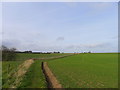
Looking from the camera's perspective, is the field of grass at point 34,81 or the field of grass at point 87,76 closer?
the field of grass at point 87,76

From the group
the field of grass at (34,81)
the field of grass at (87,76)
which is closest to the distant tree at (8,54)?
the field of grass at (87,76)

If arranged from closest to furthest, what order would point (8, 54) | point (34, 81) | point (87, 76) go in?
point (34, 81) → point (87, 76) → point (8, 54)

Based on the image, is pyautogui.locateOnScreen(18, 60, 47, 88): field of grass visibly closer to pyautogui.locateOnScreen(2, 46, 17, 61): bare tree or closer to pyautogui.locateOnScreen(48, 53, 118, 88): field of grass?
pyautogui.locateOnScreen(48, 53, 118, 88): field of grass

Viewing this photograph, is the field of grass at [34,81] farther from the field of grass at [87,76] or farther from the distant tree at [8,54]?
the distant tree at [8,54]

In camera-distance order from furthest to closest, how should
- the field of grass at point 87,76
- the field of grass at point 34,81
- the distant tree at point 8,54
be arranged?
the distant tree at point 8,54 → the field of grass at point 34,81 → the field of grass at point 87,76

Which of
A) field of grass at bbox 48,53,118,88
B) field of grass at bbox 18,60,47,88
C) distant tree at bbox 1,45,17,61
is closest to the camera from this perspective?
field of grass at bbox 48,53,118,88

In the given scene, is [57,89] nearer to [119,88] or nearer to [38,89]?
[38,89]

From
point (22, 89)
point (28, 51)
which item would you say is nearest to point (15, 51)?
point (28, 51)

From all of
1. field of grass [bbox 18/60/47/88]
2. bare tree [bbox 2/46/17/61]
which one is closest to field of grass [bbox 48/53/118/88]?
field of grass [bbox 18/60/47/88]

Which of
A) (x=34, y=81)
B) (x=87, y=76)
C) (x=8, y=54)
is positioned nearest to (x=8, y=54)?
(x=8, y=54)

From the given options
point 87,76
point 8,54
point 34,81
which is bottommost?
point 8,54

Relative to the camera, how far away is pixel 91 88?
12.1 meters

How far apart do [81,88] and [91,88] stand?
716 mm

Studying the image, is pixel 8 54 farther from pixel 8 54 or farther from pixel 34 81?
pixel 34 81
